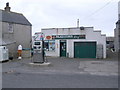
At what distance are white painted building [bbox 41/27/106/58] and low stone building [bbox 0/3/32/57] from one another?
3613 mm

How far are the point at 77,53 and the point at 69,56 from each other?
3.89 ft

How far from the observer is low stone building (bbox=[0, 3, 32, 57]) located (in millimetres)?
24292

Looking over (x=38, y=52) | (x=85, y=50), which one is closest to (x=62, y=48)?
(x=85, y=50)

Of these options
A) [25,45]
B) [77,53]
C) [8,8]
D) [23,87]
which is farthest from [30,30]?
[23,87]

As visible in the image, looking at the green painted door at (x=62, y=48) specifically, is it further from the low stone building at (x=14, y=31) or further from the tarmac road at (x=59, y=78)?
the tarmac road at (x=59, y=78)

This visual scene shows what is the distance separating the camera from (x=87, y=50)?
2545 centimetres

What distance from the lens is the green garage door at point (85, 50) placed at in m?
25.4

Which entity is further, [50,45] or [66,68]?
[50,45]

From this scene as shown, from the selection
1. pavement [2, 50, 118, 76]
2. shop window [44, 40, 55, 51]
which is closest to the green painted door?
shop window [44, 40, 55, 51]

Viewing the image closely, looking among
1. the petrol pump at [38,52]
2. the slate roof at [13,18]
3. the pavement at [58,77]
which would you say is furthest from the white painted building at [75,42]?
the pavement at [58,77]

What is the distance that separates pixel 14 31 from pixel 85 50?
10303mm

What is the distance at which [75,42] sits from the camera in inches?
1025

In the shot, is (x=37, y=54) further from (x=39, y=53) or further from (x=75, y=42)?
(x=75, y=42)

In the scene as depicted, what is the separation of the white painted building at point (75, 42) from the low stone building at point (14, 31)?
142 inches
